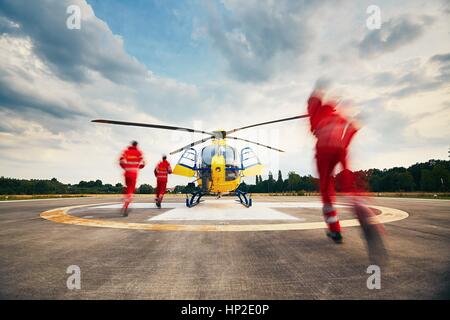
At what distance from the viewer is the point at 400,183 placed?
8500 cm

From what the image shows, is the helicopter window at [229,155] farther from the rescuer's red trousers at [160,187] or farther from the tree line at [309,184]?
the tree line at [309,184]

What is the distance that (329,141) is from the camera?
3281 millimetres

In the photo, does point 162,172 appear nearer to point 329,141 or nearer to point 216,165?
point 216,165

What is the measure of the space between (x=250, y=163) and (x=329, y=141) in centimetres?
886

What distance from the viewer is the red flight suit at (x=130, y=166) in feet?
26.4

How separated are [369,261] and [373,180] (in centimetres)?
10842

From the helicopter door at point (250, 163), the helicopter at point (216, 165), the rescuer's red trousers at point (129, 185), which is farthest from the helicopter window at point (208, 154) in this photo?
the rescuer's red trousers at point (129, 185)

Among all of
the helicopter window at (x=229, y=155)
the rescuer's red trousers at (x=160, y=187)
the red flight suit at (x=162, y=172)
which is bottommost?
the rescuer's red trousers at (x=160, y=187)

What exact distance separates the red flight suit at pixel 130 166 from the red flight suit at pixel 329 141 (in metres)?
6.54

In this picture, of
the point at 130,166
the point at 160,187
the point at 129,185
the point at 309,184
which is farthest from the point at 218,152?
the point at 309,184

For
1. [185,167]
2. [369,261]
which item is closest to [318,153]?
[369,261]

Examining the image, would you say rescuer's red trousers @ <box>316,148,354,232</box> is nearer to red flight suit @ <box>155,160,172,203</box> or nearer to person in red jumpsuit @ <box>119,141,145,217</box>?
person in red jumpsuit @ <box>119,141,145,217</box>

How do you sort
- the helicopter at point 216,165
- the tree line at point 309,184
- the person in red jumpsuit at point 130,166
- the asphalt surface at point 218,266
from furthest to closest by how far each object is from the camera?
1. the tree line at point 309,184
2. the helicopter at point 216,165
3. the person in red jumpsuit at point 130,166
4. the asphalt surface at point 218,266

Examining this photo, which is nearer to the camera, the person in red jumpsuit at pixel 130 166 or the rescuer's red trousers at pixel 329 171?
the rescuer's red trousers at pixel 329 171
